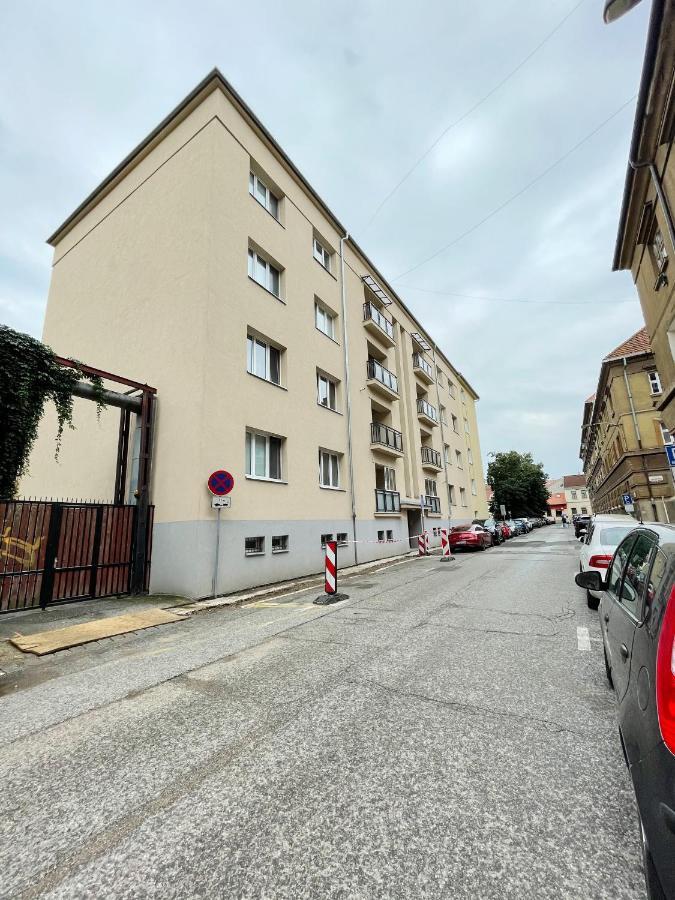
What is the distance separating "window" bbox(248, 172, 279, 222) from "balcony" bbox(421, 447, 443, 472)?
14840mm

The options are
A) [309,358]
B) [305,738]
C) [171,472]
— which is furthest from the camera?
[309,358]

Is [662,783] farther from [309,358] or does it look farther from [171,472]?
[309,358]

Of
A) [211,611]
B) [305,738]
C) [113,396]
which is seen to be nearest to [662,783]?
[305,738]

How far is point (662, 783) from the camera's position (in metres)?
1.36

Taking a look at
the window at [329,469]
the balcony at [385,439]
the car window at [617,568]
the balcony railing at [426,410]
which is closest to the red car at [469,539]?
the balcony at [385,439]

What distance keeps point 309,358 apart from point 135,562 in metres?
8.93

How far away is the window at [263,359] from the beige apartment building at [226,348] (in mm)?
66

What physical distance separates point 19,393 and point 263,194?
1099 cm

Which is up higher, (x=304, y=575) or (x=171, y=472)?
(x=171, y=472)

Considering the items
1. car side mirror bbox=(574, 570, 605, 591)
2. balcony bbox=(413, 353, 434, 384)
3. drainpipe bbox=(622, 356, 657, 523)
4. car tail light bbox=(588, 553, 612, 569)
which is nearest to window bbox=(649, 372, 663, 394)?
drainpipe bbox=(622, 356, 657, 523)

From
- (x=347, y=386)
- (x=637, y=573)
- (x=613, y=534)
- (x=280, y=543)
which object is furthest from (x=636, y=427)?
(x=637, y=573)

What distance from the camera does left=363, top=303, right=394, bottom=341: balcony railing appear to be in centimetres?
1973

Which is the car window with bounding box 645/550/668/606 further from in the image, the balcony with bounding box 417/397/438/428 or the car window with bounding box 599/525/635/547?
the balcony with bounding box 417/397/438/428

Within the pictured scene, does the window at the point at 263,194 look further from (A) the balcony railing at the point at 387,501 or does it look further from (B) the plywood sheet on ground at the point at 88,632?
(B) the plywood sheet on ground at the point at 88,632
